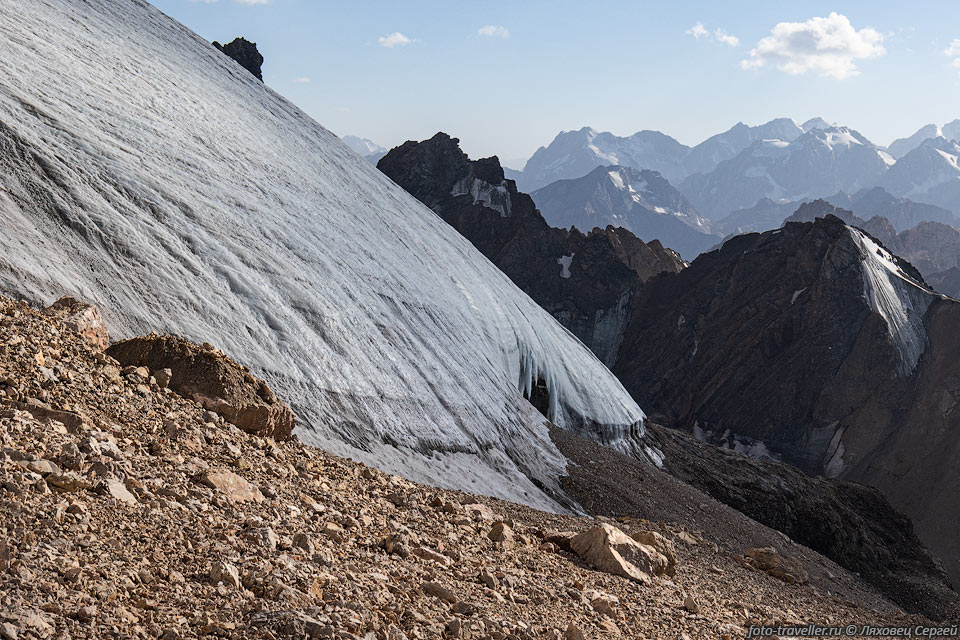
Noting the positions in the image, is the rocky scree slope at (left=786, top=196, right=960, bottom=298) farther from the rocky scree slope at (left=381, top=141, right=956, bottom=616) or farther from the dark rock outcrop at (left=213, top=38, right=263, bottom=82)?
the rocky scree slope at (left=381, top=141, right=956, bottom=616)

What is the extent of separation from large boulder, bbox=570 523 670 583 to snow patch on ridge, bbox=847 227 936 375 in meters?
49.1

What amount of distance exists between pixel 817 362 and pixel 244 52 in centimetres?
4687

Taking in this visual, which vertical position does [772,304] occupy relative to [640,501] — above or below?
above

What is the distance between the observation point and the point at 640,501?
50.0 ft

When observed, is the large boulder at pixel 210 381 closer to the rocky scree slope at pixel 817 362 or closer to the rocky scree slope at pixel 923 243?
the rocky scree slope at pixel 817 362

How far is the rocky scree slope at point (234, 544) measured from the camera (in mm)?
3900

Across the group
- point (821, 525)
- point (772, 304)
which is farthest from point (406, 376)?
point (772, 304)

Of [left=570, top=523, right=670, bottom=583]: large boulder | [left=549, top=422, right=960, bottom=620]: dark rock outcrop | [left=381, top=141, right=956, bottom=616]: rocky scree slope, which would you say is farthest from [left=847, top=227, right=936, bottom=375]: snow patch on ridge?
[left=570, top=523, right=670, bottom=583]: large boulder

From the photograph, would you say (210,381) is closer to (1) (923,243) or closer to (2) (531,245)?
(2) (531,245)

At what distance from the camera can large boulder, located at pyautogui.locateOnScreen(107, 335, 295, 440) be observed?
22.5ft

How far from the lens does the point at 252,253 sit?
12062mm

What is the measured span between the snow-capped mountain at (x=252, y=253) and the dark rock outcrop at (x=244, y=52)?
41.4 m

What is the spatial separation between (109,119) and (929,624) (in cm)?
1345

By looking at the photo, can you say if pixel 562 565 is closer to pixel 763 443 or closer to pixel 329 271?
pixel 329 271
